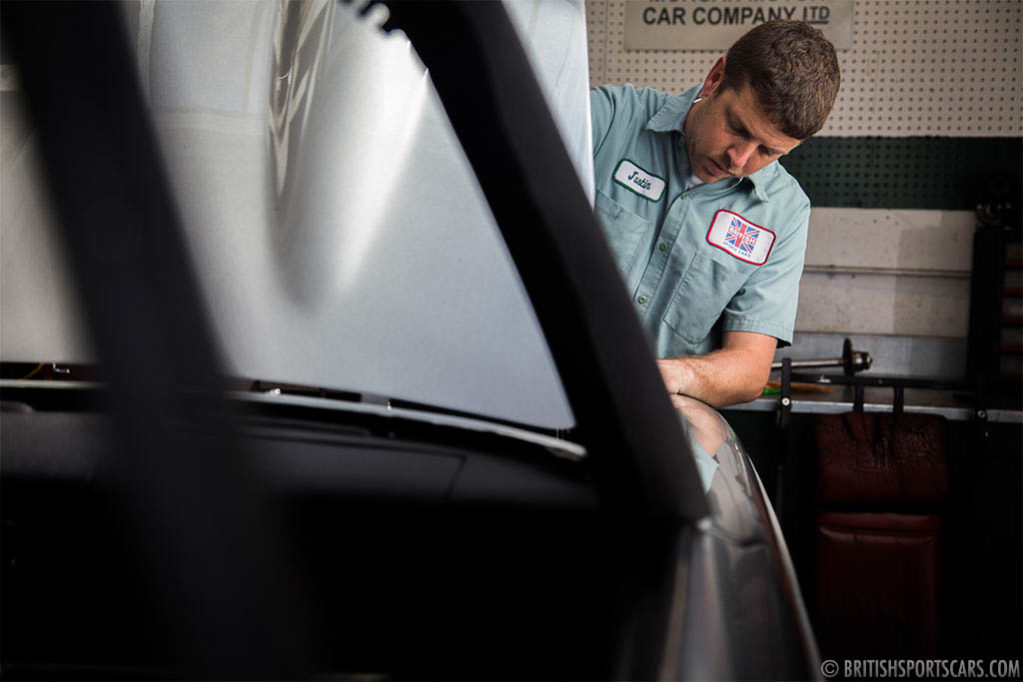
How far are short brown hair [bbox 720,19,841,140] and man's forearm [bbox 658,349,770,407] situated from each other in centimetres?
55

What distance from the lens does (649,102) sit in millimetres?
2244

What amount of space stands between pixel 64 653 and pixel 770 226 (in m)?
1.93

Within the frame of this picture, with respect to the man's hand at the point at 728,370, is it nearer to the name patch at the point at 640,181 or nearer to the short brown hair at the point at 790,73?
the name patch at the point at 640,181

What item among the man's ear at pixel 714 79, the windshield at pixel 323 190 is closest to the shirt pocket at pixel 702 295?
the man's ear at pixel 714 79

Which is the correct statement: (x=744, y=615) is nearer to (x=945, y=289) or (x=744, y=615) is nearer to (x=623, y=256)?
(x=623, y=256)

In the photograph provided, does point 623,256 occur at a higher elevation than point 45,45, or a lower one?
lower

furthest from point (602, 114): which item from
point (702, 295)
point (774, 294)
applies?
point (774, 294)

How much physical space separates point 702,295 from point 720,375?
339 mm

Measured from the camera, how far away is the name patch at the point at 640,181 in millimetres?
2201

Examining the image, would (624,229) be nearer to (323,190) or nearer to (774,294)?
(774,294)

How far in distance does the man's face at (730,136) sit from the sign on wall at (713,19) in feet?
6.14

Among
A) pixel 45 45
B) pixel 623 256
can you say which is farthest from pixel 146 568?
pixel 623 256

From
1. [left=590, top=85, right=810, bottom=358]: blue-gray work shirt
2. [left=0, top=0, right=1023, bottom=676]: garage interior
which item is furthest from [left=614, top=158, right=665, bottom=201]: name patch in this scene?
[left=0, top=0, right=1023, bottom=676]: garage interior

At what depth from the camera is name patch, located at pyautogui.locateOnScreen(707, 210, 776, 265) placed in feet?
7.07
